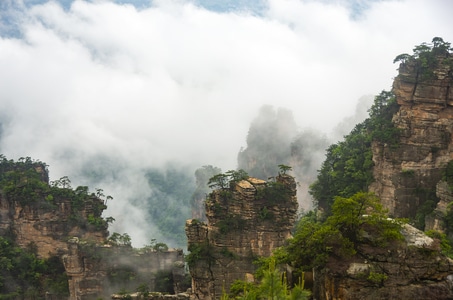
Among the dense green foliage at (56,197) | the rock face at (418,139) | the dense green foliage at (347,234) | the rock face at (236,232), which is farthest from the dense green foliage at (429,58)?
the dense green foliage at (56,197)

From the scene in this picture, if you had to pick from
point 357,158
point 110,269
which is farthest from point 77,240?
point 357,158

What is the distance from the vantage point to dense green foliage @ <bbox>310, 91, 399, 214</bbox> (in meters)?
38.9

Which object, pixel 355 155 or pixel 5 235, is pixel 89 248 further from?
pixel 355 155

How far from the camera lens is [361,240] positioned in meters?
16.9

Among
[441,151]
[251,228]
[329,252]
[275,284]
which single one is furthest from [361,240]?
[441,151]

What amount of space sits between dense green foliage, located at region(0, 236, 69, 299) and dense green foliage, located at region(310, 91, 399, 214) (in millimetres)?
24135

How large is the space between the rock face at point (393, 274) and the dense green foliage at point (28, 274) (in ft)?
96.5

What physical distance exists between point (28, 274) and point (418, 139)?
34092 mm

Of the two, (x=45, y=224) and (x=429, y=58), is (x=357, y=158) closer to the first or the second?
(x=429, y=58)

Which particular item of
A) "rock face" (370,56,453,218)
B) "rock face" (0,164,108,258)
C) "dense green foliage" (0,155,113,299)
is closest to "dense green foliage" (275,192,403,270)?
"rock face" (370,56,453,218)

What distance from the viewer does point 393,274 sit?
16.0m

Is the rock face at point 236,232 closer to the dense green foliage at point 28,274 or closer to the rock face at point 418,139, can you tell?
the rock face at point 418,139

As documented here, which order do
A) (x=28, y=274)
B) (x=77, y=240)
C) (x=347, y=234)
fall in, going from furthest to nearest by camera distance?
(x=28, y=274), (x=77, y=240), (x=347, y=234)

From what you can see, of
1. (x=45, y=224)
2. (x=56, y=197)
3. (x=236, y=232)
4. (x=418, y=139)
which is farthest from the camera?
(x=56, y=197)
